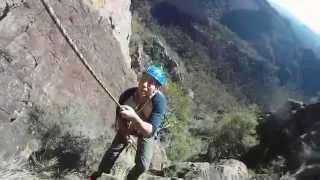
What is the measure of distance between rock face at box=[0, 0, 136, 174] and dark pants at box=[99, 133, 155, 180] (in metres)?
3.62

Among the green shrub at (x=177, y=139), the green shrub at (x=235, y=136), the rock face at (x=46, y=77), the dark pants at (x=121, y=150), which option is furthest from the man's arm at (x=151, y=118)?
the green shrub at (x=235, y=136)

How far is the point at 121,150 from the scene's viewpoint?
727cm

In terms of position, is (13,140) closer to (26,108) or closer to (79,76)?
(26,108)

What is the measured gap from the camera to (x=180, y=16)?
182m

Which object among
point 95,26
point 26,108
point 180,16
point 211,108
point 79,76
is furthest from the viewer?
point 180,16

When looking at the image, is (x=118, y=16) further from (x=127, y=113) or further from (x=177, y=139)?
(x=127, y=113)

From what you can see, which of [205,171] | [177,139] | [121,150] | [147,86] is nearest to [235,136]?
[177,139]

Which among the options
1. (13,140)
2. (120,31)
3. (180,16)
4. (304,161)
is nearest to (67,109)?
(13,140)

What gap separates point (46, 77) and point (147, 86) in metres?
8.63

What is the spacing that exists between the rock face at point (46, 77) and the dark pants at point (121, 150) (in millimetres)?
3617

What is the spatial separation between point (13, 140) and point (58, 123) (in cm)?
134

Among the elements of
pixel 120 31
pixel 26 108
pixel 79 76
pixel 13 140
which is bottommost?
pixel 13 140

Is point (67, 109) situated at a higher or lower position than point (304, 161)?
lower

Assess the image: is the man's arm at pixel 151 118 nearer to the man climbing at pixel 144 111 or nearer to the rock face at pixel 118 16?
the man climbing at pixel 144 111
